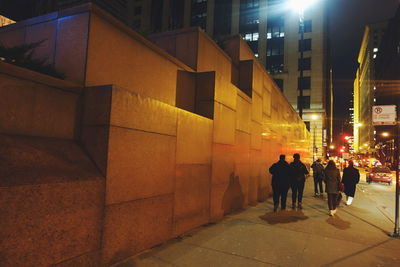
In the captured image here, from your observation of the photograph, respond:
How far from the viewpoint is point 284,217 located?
8430 millimetres

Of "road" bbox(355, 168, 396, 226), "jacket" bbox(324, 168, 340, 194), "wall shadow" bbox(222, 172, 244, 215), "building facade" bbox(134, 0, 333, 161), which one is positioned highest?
"building facade" bbox(134, 0, 333, 161)

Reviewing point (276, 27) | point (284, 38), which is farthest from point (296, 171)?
point (276, 27)

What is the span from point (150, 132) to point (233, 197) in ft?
14.4

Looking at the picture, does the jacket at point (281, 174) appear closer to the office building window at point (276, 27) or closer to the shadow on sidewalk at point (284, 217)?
the shadow on sidewalk at point (284, 217)

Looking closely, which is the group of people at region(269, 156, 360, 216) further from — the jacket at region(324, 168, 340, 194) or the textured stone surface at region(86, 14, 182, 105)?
the textured stone surface at region(86, 14, 182, 105)

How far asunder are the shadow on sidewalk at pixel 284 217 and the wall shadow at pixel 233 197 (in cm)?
89

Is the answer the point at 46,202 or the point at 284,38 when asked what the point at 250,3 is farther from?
the point at 46,202

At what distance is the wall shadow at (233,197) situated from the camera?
26.7 feet

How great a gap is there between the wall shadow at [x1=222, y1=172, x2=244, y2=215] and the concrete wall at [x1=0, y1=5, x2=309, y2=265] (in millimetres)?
30

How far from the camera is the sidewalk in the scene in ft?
16.0

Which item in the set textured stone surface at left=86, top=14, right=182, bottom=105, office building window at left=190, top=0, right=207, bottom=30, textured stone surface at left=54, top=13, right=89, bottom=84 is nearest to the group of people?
textured stone surface at left=86, top=14, right=182, bottom=105

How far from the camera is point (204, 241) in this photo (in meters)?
5.77

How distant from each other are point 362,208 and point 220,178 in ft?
21.1

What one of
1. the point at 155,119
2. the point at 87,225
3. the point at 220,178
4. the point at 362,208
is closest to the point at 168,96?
the point at 155,119
